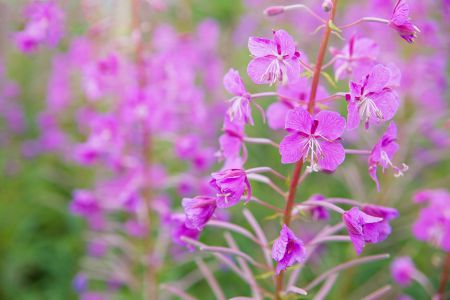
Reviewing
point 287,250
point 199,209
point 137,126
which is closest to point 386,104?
point 287,250

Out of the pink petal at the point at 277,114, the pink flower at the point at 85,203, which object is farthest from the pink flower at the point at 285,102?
the pink flower at the point at 85,203

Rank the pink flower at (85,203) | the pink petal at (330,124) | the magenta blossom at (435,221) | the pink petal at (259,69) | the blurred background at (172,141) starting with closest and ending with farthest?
the pink petal at (330,124) < the pink petal at (259,69) < the magenta blossom at (435,221) < the pink flower at (85,203) < the blurred background at (172,141)

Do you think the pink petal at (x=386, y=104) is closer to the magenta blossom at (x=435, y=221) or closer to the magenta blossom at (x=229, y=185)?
the magenta blossom at (x=229, y=185)

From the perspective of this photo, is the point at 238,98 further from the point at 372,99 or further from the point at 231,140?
the point at 372,99

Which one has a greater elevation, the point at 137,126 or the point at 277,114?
the point at 277,114

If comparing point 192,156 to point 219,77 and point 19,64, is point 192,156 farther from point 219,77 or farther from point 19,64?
point 19,64

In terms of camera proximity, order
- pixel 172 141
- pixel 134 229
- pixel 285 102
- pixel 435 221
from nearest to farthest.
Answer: pixel 285 102 < pixel 435 221 < pixel 172 141 < pixel 134 229

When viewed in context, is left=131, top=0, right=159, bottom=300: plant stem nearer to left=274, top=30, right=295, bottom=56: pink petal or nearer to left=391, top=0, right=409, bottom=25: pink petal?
left=274, top=30, right=295, bottom=56: pink petal
